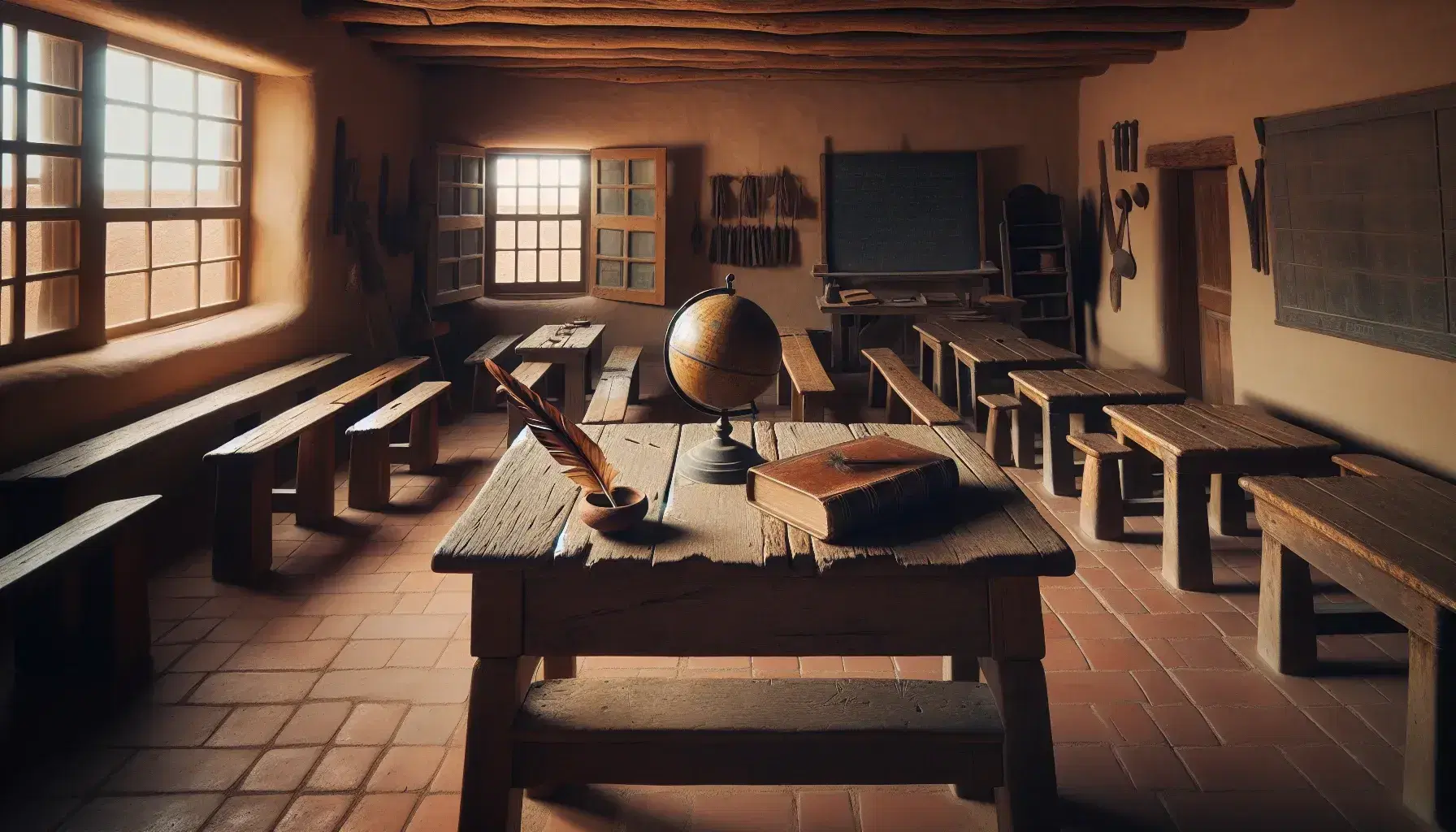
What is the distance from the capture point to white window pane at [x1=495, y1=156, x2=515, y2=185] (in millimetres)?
10117

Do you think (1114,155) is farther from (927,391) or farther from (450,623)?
(450,623)

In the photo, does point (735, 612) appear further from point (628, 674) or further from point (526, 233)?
point (526, 233)

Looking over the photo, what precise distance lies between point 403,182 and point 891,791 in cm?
785

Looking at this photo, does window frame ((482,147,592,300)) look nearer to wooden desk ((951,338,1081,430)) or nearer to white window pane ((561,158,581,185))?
white window pane ((561,158,581,185))

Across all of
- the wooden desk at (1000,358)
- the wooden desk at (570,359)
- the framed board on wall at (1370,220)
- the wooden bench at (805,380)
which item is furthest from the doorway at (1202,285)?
the wooden desk at (570,359)

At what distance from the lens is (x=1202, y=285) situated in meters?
7.85

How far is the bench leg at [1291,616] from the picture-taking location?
337 centimetres

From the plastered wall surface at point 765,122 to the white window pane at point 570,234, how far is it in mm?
817

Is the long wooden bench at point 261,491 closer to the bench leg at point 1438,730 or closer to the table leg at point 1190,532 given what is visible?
the table leg at point 1190,532

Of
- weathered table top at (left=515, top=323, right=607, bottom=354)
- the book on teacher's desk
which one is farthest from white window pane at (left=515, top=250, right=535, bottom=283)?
the book on teacher's desk

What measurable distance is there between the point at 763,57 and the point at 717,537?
723 cm

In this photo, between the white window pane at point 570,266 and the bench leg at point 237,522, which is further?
the white window pane at point 570,266

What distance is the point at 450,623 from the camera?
3.87 m

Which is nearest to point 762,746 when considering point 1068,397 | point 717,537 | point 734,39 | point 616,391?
point 717,537
